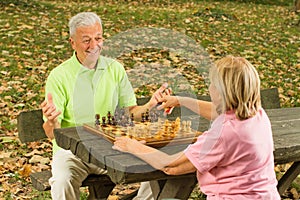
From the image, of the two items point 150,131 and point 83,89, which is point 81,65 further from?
point 150,131

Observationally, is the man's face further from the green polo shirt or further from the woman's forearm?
the woman's forearm

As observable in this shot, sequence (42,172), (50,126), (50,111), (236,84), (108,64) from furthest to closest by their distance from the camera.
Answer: (108,64), (42,172), (50,126), (50,111), (236,84)

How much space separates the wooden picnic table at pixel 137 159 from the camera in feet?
10.6

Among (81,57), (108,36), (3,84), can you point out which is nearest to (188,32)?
(108,36)

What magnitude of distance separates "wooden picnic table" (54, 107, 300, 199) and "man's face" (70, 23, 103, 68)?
0.58m

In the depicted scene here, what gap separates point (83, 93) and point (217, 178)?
140 centimetres

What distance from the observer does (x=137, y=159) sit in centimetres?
328

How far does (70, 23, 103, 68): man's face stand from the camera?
4.23m

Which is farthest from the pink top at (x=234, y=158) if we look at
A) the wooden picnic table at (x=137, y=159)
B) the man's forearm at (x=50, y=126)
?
the man's forearm at (x=50, y=126)

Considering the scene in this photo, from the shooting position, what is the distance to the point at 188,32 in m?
13.0

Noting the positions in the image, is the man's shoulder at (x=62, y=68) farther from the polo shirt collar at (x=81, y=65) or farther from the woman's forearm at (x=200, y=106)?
the woman's forearm at (x=200, y=106)

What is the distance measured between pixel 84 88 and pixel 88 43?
0.99ft

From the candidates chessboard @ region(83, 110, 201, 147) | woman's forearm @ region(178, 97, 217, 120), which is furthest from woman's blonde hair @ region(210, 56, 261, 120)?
woman's forearm @ region(178, 97, 217, 120)

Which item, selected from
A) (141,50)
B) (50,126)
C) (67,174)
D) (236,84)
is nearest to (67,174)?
(67,174)
